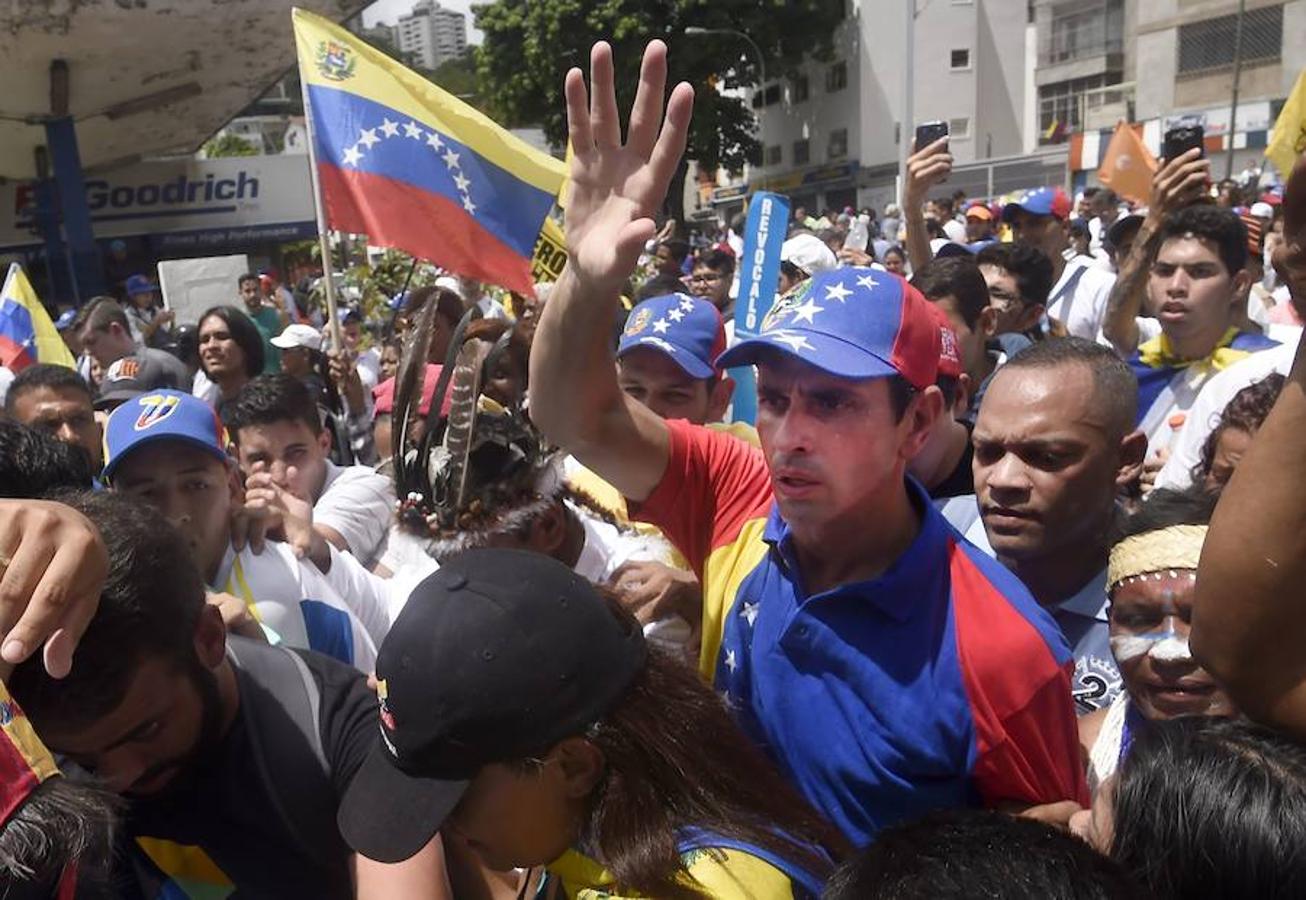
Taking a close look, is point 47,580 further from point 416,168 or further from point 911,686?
point 416,168

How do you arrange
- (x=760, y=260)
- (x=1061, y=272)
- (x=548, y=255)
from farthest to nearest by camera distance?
(x=1061, y=272) → (x=548, y=255) → (x=760, y=260)

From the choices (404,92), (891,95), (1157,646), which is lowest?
(1157,646)

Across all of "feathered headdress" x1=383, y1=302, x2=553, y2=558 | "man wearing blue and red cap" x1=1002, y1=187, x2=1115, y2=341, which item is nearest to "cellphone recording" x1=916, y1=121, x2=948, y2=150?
"man wearing blue and red cap" x1=1002, y1=187, x2=1115, y2=341

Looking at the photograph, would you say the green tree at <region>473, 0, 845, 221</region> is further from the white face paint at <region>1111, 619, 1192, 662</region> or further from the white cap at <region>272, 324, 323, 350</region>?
the white face paint at <region>1111, 619, 1192, 662</region>

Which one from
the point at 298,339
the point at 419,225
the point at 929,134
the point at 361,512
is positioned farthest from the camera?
the point at 298,339

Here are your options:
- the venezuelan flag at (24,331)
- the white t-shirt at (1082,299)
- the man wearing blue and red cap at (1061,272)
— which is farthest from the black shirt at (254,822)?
the venezuelan flag at (24,331)

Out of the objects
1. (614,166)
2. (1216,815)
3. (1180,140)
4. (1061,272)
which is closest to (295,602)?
(614,166)

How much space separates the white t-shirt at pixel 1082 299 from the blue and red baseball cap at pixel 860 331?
405cm

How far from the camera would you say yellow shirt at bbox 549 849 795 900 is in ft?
3.92

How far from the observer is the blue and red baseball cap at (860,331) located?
163 cm

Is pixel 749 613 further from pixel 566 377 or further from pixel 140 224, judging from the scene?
pixel 140 224

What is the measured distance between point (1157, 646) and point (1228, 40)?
36297 millimetres

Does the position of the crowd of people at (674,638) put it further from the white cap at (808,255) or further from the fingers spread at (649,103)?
the white cap at (808,255)

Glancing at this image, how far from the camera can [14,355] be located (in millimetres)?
5879
